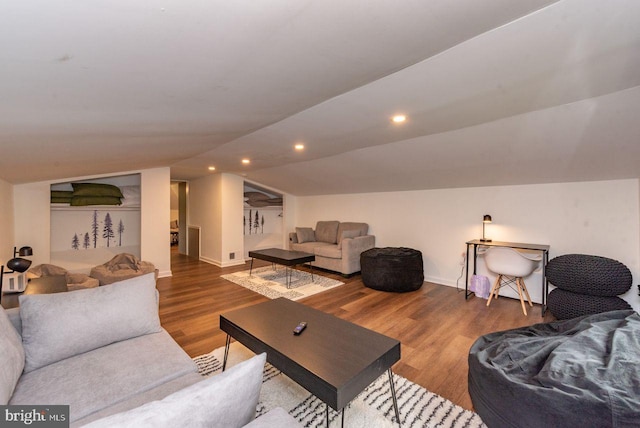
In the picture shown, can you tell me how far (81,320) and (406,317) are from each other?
2978mm

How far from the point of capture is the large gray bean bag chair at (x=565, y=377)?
4.01 feet

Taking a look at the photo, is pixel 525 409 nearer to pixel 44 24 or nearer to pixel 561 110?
pixel 561 110

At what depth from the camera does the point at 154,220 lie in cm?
491

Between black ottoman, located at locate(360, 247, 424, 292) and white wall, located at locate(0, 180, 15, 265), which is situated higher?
white wall, located at locate(0, 180, 15, 265)

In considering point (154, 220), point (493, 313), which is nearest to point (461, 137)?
point (493, 313)

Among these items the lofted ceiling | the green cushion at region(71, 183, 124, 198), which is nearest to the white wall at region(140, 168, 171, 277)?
the green cushion at region(71, 183, 124, 198)

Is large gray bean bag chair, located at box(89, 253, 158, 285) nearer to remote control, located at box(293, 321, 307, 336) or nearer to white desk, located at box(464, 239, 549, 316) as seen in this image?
remote control, located at box(293, 321, 307, 336)

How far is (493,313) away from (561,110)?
2.35m

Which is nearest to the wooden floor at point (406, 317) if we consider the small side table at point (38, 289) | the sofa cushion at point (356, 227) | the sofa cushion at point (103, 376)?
the sofa cushion at point (103, 376)

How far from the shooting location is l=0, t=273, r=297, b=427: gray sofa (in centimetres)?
86

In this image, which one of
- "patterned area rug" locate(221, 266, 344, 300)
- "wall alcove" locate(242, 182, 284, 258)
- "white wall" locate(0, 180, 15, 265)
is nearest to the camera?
"white wall" locate(0, 180, 15, 265)

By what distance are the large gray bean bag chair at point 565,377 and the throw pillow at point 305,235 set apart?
14.6 ft

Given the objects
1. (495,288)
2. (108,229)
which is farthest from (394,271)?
(108,229)

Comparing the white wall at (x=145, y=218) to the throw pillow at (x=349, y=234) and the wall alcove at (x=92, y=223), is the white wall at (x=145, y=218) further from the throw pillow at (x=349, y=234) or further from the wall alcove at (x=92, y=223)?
the throw pillow at (x=349, y=234)
